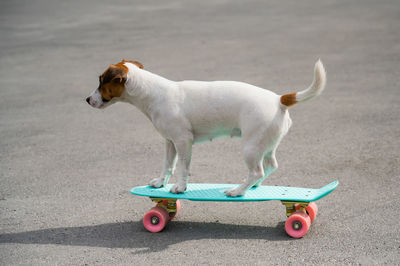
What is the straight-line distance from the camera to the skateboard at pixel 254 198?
4645 mm

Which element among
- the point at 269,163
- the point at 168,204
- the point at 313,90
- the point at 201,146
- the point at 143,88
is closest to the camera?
the point at 313,90

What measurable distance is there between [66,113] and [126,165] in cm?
259

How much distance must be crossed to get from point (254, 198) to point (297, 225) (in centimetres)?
44

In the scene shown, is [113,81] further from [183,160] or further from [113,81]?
[183,160]

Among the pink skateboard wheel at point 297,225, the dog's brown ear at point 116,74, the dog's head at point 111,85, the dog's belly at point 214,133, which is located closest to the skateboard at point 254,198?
the pink skateboard wheel at point 297,225

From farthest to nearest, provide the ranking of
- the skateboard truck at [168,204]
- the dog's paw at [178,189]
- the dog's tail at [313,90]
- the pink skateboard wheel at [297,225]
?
the skateboard truck at [168,204] < the dog's paw at [178,189] < the pink skateboard wheel at [297,225] < the dog's tail at [313,90]

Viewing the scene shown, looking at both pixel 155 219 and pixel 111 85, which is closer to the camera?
pixel 111 85

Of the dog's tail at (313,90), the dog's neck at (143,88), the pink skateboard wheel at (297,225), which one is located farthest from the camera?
the dog's neck at (143,88)

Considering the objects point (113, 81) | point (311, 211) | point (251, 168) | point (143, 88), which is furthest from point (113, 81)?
point (311, 211)

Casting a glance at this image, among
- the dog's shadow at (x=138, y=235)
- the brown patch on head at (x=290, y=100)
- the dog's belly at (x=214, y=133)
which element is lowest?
the dog's shadow at (x=138, y=235)

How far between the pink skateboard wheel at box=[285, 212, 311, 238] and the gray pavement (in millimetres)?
97

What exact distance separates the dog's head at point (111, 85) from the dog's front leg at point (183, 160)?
71 centimetres

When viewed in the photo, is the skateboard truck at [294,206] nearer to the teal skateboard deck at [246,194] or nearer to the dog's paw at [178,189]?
the teal skateboard deck at [246,194]

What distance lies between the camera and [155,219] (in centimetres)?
491
